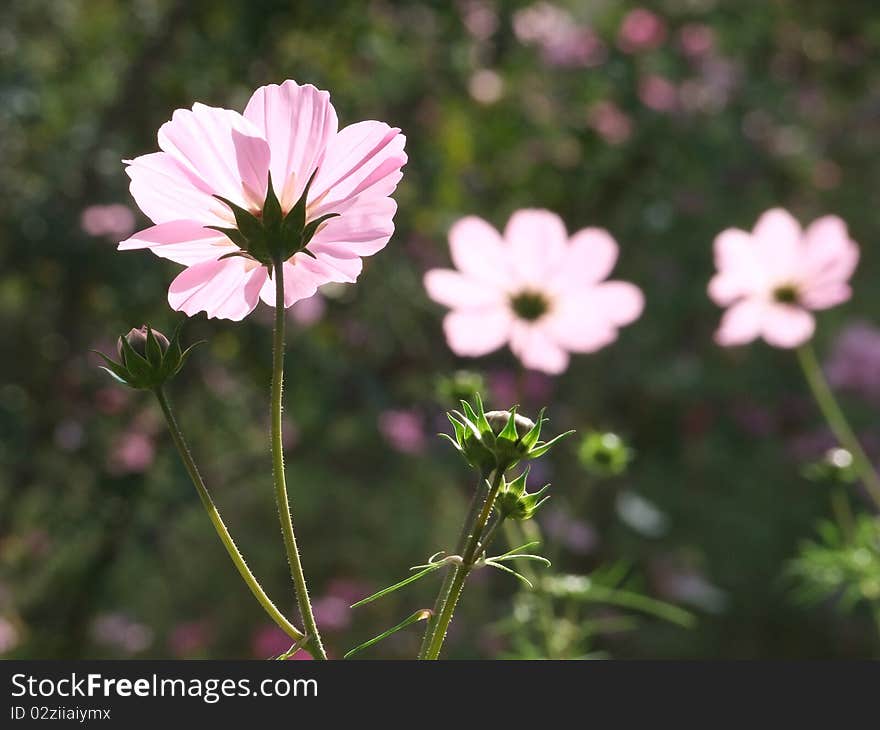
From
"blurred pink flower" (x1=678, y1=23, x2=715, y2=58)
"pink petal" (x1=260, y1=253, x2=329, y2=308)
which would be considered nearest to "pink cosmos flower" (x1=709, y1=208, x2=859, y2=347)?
"pink petal" (x1=260, y1=253, x2=329, y2=308)

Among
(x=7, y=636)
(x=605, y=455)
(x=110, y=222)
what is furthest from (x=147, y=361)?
(x=7, y=636)

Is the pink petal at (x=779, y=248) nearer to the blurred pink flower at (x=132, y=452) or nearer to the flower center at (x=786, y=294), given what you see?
the flower center at (x=786, y=294)

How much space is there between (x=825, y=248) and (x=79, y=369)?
961 millimetres

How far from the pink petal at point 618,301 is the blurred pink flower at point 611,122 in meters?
1.07

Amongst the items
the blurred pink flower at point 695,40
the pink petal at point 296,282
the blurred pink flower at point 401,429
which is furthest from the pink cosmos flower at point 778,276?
the blurred pink flower at point 695,40

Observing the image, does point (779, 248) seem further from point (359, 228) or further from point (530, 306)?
point (359, 228)

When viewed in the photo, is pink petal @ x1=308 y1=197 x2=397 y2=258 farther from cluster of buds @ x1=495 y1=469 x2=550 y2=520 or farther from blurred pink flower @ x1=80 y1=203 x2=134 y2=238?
blurred pink flower @ x1=80 y1=203 x2=134 y2=238

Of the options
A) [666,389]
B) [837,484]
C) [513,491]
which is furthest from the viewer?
[666,389]

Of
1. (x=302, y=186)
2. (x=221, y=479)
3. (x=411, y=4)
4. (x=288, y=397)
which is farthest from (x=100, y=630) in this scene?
(x=302, y=186)

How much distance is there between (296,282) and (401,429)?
0.99m

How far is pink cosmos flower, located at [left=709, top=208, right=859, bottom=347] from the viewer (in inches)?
28.9

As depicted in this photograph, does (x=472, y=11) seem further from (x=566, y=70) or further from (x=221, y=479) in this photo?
(x=221, y=479)

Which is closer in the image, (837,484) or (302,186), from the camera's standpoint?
(302,186)

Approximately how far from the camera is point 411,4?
56.0 inches
